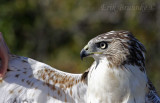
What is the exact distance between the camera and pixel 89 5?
12.6 m

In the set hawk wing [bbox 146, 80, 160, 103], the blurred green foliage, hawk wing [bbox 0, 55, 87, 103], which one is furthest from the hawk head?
the blurred green foliage

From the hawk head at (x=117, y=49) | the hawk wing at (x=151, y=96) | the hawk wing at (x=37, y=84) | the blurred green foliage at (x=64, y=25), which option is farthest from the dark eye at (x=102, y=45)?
the blurred green foliage at (x=64, y=25)

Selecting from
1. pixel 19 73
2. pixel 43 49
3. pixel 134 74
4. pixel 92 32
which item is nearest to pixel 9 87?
pixel 19 73

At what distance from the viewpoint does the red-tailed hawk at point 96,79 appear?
348cm

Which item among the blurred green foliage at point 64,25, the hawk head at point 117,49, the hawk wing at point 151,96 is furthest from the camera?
the blurred green foliage at point 64,25

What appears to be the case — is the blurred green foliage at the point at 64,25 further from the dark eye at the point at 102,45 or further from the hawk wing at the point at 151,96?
the dark eye at the point at 102,45

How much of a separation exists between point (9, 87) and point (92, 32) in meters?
8.77

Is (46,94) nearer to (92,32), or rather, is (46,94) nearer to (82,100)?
(82,100)

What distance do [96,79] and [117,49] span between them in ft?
1.27

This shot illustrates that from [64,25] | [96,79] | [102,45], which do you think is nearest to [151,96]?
[96,79]

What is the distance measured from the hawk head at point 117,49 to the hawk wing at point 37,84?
0.45 meters

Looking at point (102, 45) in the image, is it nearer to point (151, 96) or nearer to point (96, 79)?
point (96, 79)

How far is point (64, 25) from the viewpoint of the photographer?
46.0ft

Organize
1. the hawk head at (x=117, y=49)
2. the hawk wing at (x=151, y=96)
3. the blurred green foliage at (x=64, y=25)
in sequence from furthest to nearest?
1. the blurred green foliage at (x=64, y=25)
2. the hawk wing at (x=151, y=96)
3. the hawk head at (x=117, y=49)
